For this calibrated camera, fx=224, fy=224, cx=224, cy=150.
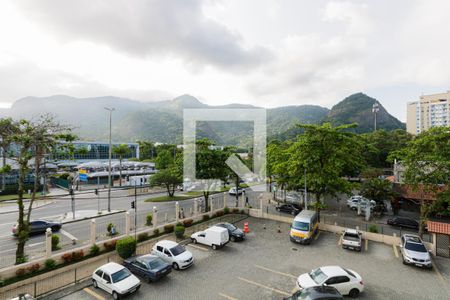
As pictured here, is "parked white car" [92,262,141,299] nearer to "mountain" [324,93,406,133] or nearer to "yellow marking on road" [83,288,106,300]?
"yellow marking on road" [83,288,106,300]

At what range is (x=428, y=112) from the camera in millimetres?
119500

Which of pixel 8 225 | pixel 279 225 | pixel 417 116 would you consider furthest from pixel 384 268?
pixel 417 116

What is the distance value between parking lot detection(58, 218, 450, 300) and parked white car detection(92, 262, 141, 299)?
479 millimetres

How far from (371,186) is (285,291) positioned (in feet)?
69.6

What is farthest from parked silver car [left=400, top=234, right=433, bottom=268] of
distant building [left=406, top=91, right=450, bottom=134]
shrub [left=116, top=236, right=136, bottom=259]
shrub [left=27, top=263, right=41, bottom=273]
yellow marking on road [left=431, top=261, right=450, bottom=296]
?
distant building [left=406, top=91, right=450, bottom=134]

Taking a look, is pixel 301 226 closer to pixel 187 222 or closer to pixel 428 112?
pixel 187 222

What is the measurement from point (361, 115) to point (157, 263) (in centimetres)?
14794

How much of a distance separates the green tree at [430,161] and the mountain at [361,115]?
366 ft

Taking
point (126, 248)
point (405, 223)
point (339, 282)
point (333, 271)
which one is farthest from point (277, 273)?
point (405, 223)

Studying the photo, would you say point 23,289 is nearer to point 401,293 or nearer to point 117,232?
point 117,232

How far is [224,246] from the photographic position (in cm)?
1906

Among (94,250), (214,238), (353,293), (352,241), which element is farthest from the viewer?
(214,238)

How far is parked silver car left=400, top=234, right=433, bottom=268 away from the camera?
15039mm

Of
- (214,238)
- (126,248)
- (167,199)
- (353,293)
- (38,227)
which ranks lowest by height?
(167,199)
